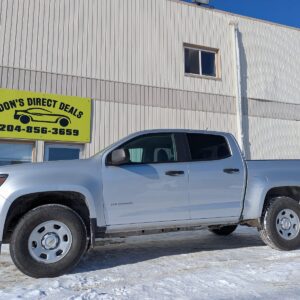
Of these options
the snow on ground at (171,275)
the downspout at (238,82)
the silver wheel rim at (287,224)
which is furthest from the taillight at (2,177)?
the downspout at (238,82)

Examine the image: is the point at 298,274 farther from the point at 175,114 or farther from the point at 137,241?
the point at 175,114

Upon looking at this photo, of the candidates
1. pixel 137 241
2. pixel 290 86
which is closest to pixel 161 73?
pixel 290 86

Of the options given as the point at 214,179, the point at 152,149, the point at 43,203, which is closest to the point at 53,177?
the point at 43,203

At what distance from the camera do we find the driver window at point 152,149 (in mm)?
5414

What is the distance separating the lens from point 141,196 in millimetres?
5137

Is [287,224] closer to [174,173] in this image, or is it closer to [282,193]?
[282,193]

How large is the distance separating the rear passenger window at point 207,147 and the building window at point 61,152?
6231 mm

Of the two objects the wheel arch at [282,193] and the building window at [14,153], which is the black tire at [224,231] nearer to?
the wheel arch at [282,193]

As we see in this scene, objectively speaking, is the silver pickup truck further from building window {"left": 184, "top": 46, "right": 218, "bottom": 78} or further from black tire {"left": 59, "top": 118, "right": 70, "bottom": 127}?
building window {"left": 184, "top": 46, "right": 218, "bottom": 78}

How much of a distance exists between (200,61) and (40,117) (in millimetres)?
6449

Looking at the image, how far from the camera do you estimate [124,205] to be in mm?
5062

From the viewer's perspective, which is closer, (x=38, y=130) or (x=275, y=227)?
(x=275, y=227)

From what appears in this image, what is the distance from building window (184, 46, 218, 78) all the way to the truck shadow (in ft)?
24.2

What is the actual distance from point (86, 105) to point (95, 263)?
7071 mm
